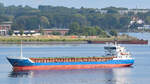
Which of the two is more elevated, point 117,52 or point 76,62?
point 117,52

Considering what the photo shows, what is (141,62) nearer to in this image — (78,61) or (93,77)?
(78,61)

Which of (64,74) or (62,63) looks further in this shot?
(62,63)

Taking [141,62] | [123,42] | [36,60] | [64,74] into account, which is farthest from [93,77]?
[123,42]

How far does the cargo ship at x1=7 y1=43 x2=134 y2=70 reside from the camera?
282 feet

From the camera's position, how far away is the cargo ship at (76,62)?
85.9m

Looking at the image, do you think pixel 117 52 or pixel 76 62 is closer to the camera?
pixel 76 62

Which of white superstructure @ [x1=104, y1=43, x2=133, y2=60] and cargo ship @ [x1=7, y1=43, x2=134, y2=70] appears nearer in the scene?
cargo ship @ [x1=7, y1=43, x2=134, y2=70]

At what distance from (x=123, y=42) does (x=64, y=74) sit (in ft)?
325

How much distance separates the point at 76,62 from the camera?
89.4 m

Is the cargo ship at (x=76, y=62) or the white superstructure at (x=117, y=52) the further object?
the white superstructure at (x=117, y=52)

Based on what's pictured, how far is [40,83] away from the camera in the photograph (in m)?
75.1

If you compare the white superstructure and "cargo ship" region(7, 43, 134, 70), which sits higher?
the white superstructure

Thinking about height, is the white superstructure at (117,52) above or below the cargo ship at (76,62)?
Answer: above

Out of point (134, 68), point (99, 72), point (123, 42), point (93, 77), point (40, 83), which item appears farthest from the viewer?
point (123, 42)
